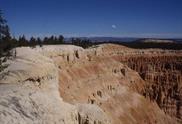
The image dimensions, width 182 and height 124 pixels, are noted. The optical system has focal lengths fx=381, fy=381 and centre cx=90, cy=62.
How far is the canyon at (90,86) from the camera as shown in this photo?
63.2 feet

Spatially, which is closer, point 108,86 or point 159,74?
point 108,86

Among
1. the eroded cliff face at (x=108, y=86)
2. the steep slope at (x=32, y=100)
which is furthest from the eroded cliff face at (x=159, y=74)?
the steep slope at (x=32, y=100)

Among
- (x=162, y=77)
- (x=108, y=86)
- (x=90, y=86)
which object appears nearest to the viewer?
(x=90, y=86)

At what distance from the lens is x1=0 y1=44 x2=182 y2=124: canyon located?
63.2 ft

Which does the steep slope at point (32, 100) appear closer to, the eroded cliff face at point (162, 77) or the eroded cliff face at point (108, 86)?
the eroded cliff face at point (108, 86)

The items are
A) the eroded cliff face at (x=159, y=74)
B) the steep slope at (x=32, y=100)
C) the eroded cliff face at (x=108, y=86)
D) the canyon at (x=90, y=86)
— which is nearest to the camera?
the steep slope at (x=32, y=100)

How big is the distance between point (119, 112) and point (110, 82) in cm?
857

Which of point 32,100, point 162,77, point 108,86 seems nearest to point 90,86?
point 108,86

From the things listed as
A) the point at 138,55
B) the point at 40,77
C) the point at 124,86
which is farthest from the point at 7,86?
the point at 138,55

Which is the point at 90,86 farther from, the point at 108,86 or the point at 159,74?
the point at 159,74

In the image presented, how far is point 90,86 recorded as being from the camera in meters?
62.4

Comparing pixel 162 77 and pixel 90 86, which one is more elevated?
pixel 90 86

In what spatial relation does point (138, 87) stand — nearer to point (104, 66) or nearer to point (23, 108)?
point (104, 66)

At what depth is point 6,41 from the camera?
33.4m
